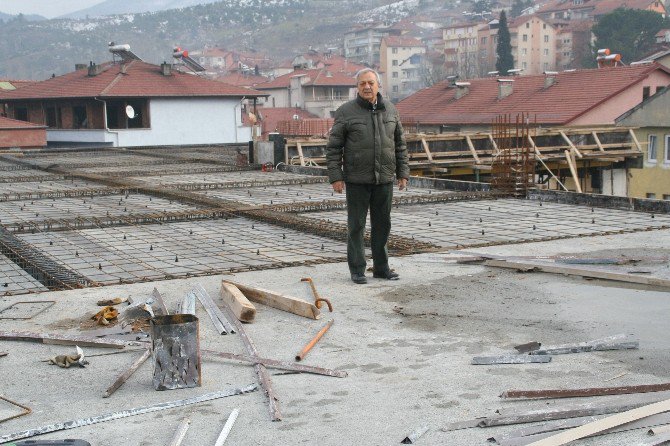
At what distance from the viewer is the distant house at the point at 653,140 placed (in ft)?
120

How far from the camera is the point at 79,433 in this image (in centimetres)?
428

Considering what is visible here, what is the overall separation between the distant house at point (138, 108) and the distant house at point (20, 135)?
356 centimetres

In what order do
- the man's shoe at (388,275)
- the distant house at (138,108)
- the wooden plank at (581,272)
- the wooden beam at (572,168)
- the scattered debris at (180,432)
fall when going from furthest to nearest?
the distant house at (138,108)
the wooden beam at (572,168)
the man's shoe at (388,275)
the wooden plank at (581,272)
the scattered debris at (180,432)

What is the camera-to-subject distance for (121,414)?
4496 millimetres

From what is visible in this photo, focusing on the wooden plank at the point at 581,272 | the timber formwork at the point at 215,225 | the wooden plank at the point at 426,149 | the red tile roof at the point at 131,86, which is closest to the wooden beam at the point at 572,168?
the wooden plank at the point at 426,149

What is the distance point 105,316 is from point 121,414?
1924 millimetres

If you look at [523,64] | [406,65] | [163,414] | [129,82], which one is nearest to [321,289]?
[163,414]

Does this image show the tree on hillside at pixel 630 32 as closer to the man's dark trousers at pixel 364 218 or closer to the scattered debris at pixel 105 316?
the man's dark trousers at pixel 364 218

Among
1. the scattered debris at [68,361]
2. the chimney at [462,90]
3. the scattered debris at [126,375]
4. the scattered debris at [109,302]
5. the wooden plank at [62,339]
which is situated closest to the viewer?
the scattered debris at [126,375]

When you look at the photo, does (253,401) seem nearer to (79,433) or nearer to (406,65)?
(79,433)

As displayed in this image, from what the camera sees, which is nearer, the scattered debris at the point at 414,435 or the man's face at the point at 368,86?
the scattered debris at the point at 414,435

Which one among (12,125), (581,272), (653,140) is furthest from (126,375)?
(653,140)

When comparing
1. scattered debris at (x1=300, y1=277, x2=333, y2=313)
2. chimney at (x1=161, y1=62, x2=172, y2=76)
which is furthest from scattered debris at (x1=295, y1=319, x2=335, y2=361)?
chimney at (x1=161, y1=62, x2=172, y2=76)

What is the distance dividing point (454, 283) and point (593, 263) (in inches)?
50.4
